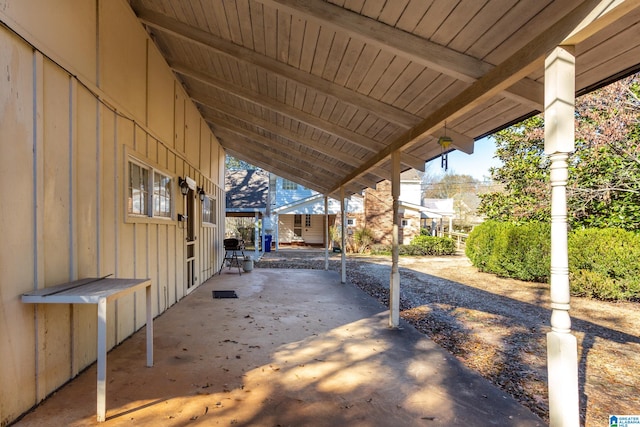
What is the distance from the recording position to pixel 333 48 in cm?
339

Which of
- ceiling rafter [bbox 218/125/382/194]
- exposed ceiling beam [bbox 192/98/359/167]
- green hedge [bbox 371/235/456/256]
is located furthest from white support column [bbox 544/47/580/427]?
→ green hedge [bbox 371/235/456/256]

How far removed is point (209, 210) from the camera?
946 centimetres

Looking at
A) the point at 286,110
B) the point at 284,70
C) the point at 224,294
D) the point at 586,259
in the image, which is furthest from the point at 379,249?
the point at 284,70

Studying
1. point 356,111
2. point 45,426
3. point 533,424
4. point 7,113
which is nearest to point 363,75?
point 356,111

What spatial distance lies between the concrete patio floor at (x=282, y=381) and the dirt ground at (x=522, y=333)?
0.36 meters

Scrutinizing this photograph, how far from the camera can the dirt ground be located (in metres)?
3.03

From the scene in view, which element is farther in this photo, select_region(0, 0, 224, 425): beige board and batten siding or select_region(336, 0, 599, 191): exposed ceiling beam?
select_region(0, 0, 224, 425): beige board and batten siding

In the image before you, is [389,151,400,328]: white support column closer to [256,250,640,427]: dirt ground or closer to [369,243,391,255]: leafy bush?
[256,250,640,427]: dirt ground

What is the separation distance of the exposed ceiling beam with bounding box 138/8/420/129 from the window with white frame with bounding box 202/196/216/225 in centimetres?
494

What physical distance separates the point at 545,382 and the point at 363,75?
3.51 meters

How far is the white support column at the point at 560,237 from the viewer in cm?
204

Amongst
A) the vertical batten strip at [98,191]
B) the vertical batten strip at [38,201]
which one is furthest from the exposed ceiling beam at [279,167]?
the vertical batten strip at [38,201]

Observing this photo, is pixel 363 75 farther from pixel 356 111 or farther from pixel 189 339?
pixel 189 339

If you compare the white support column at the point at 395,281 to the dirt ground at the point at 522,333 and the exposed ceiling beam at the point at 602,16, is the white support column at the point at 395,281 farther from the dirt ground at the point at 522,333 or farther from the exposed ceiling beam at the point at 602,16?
the exposed ceiling beam at the point at 602,16
